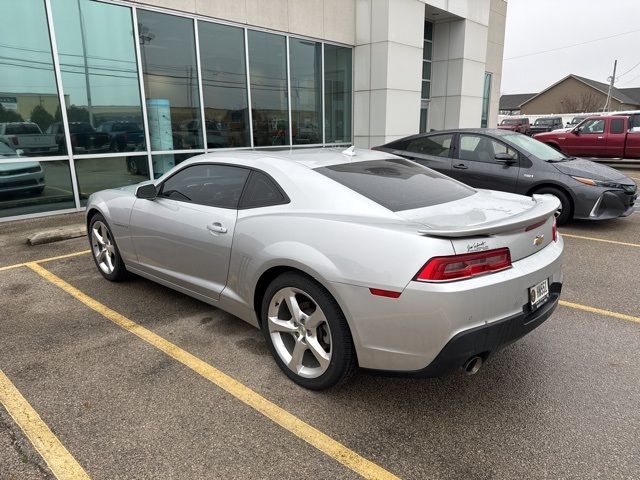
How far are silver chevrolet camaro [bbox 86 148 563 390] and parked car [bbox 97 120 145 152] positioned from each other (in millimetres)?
5405

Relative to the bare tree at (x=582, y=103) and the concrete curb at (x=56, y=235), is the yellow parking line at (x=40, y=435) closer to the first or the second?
the concrete curb at (x=56, y=235)

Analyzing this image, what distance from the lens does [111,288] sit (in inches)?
184

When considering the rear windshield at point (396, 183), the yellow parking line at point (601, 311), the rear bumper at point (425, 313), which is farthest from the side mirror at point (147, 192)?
the yellow parking line at point (601, 311)

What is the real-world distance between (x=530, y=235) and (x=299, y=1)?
34.3ft

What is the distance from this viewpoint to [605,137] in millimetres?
14672

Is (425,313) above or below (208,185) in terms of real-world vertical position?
below

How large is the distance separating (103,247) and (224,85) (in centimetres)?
632

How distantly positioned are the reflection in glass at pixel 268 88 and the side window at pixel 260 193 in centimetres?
789

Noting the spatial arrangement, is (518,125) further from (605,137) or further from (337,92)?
(337,92)

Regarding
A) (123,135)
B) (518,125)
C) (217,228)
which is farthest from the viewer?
(518,125)

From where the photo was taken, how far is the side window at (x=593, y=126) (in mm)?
14828

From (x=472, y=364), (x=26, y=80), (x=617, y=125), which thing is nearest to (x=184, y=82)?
(x=26, y=80)

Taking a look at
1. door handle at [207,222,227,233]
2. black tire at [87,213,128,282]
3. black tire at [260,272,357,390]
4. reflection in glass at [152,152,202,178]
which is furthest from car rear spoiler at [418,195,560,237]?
reflection in glass at [152,152,202,178]

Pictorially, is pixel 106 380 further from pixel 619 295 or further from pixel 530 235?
pixel 619 295
